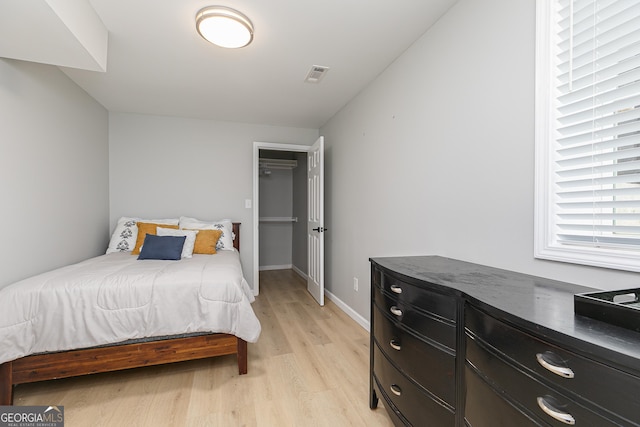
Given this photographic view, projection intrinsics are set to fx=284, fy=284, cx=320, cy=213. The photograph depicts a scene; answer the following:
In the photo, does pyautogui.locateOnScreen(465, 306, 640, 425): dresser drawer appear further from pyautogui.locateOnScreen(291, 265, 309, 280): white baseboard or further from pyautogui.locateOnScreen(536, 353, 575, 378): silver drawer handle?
pyautogui.locateOnScreen(291, 265, 309, 280): white baseboard

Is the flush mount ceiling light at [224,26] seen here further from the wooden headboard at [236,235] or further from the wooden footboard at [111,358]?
the wooden headboard at [236,235]

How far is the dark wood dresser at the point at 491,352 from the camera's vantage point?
0.64m

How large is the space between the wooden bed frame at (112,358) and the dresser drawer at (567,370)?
1706mm

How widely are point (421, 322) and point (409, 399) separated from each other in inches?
15.2

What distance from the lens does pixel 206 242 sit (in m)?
3.10

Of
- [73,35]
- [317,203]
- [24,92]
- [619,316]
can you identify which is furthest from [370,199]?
[24,92]

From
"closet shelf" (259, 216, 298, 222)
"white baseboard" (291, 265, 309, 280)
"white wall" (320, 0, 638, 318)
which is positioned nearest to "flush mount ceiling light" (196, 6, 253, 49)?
"white wall" (320, 0, 638, 318)

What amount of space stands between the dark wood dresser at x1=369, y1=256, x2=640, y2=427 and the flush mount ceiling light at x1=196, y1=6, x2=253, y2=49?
5.61 feet

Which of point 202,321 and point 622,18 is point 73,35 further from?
point 622,18

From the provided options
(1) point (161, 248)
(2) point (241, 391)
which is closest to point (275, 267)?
(1) point (161, 248)

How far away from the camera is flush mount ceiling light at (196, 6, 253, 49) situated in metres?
1.75

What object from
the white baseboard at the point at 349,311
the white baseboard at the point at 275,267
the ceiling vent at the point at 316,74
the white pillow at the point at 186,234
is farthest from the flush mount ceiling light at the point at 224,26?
the white baseboard at the point at 275,267

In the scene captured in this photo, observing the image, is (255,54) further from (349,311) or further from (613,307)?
(349,311)

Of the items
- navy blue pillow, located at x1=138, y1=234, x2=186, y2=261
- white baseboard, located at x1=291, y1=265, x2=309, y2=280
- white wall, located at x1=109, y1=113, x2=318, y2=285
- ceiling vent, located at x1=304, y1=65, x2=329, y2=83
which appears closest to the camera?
ceiling vent, located at x1=304, y1=65, x2=329, y2=83
